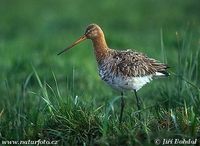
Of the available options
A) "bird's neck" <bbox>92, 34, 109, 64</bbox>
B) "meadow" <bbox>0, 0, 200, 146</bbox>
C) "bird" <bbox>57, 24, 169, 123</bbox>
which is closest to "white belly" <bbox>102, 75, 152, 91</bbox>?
"bird" <bbox>57, 24, 169, 123</bbox>

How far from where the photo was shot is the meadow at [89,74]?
257 inches

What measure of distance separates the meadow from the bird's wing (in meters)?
0.21

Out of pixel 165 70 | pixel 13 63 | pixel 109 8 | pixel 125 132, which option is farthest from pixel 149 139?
pixel 109 8

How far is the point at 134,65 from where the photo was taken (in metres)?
7.52

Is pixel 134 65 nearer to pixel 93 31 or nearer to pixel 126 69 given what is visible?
pixel 126 69

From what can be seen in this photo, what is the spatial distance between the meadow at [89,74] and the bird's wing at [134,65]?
0.21m

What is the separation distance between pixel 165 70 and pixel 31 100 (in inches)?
83.9

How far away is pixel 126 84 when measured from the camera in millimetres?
7398

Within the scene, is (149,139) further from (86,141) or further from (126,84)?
(126,84)

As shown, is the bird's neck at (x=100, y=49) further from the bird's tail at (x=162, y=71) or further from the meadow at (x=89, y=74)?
the bird's tail at (x=162, y=71)

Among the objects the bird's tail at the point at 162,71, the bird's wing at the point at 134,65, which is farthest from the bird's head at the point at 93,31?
the bird's tail at the point at 162,71

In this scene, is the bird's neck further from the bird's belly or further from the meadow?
the meadow

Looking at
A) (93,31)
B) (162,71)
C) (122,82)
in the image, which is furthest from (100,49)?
(162,71)

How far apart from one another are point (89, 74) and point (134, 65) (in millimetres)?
3674
